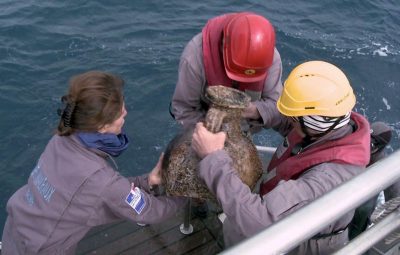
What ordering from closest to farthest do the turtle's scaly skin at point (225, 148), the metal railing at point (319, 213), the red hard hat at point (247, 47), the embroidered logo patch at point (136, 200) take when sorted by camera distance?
the metal railing at point (319, 213) → the turtle's scaly skin at point (225, 148) → the embroidered logo patch at point (136, 200) → the red hard hat at point (247, 47)

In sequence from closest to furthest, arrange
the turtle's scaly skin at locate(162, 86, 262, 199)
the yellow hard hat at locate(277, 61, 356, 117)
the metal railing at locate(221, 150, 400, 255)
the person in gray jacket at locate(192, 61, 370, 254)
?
the metal railing at locate(221, 150, 400, 255) → the person in gray jacket at locate(192, 61, 370, 254) → the yellow hard hat at locate(277, 61, 356, 117) → the turtle's scaly skin at locate(162, 86, 262, 199)

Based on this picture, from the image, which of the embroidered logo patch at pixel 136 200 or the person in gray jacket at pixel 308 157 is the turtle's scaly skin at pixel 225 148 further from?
A: the embroidered logo patch at pixel 136 200

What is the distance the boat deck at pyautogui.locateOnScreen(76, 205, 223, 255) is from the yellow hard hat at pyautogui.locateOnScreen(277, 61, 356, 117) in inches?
81.9

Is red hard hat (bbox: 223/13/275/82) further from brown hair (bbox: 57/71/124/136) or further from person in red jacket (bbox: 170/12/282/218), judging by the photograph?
brown hair (bbox: 57/71/124/136)

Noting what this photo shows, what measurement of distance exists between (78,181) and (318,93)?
4.83 feet

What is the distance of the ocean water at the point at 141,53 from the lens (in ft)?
25.2

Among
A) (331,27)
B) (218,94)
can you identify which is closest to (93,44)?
(331,27)

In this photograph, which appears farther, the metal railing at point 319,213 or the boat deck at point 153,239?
the boat deck at point 153,239

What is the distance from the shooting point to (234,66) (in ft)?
10.3

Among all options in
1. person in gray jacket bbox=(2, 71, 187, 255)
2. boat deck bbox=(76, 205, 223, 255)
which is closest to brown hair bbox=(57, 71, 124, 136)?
person in gray jacket bbox=(2, 71, 187, 255)

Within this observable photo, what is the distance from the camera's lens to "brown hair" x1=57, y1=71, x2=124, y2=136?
102 inches

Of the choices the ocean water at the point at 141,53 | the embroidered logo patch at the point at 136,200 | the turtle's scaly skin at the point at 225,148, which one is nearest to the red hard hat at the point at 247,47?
the turtle's scaly skin at the point at 225,148

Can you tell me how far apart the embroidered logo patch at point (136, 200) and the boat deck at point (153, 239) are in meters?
1.30

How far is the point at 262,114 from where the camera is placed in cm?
342
